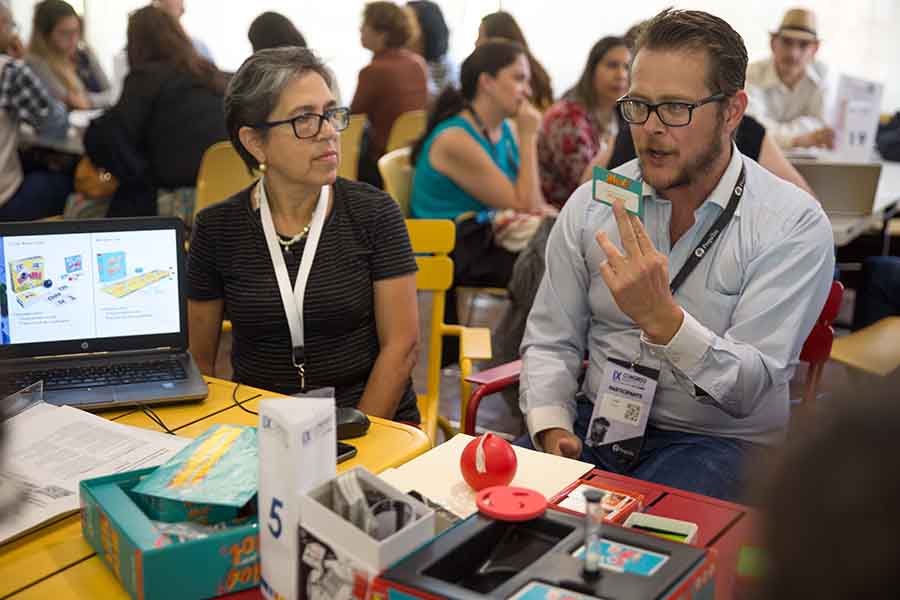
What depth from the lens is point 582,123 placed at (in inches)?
153

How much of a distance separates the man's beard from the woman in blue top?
1.61m

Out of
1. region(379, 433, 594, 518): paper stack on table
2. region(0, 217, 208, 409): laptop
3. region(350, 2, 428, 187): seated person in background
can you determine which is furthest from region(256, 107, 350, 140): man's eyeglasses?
region(350, 2, 428, 187): seated person in background

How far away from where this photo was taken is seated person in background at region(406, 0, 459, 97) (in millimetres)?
6160

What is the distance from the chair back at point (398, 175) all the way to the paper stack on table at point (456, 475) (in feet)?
7.23

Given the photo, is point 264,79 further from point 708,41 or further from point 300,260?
point 708,41

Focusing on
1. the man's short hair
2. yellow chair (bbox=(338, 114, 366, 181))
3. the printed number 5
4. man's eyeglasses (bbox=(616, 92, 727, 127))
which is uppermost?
the man's short hair

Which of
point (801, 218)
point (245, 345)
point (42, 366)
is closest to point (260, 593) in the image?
point (42, 366)

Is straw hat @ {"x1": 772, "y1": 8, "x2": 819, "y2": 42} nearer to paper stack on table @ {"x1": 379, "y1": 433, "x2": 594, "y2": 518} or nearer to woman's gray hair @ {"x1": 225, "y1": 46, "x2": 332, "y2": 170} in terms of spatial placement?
woman's gray hair @ {"x1": 225, "y1": 46, "x2": 332, "y2": 170}

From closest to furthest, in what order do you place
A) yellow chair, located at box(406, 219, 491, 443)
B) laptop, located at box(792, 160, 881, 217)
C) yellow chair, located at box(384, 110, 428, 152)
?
yellow chair, located at box(406, 219, 491, 443) < laptop, located at box(792, 160, 881, 217) < yellow chair, located at box(384, 110, 428, 152)

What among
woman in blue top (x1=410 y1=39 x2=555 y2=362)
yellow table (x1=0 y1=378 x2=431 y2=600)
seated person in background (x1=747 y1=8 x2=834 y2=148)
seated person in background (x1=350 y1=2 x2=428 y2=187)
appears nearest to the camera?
yellow table (x1=0 y1=378 x2=431 y2=600)

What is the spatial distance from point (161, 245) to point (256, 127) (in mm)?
442

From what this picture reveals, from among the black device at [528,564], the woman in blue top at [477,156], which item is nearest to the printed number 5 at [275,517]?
the black device at [528,564]

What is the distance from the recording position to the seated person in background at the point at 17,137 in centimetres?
413

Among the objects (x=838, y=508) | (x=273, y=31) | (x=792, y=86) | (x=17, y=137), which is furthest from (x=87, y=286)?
(x=792, y=86)
